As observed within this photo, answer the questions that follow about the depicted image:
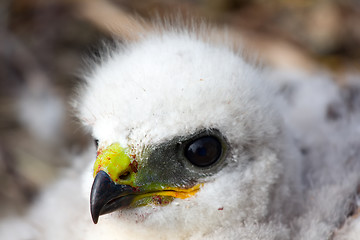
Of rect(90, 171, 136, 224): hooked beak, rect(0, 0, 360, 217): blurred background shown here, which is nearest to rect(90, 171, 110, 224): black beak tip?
rect(90, 171, 136, 224): hooked beak

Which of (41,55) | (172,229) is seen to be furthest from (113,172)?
(41,55)

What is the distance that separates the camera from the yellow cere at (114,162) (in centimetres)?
186

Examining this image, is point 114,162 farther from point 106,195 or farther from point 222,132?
point 222,132

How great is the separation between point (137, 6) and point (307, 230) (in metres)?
2.75

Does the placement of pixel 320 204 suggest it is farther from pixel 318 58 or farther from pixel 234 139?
pixel 318 58

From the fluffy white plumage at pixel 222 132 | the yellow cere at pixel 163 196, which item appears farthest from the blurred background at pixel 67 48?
the yellow cere at pixel 163 196

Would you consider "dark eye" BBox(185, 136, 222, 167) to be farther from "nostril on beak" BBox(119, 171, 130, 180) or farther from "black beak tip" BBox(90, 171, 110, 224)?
"black beak tip" BBox(90, 171, 110, 224)

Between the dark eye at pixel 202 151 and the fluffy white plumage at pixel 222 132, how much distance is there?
7 cm

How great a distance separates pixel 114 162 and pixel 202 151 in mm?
363

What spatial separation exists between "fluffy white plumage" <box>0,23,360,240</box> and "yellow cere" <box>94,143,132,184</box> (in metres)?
0.05

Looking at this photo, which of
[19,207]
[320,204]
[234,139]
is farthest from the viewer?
[19,207]

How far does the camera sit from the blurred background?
12.2ft

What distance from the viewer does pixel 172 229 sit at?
1970 millimetres

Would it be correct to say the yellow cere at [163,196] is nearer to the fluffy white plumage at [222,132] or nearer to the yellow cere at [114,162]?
the fluffy white plumage at [222,132]
